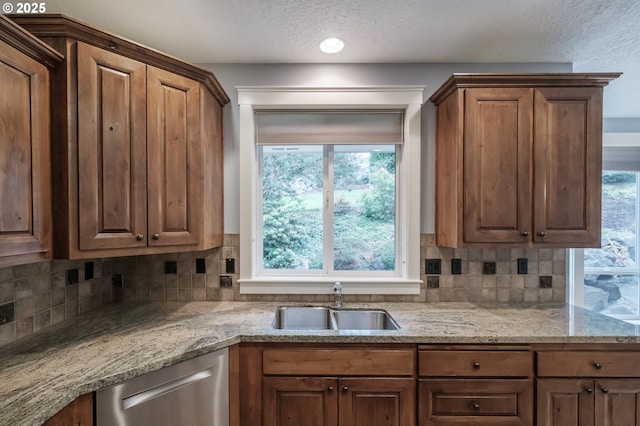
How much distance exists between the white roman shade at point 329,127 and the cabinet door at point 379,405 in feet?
4.87

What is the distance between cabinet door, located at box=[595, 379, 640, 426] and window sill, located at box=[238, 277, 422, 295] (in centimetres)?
100

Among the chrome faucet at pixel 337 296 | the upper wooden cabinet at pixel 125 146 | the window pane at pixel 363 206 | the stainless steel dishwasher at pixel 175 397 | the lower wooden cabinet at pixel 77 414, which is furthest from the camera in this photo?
the window pane at pixel 363 206

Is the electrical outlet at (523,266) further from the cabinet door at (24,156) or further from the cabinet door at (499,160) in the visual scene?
the cabinet door at (24,156)

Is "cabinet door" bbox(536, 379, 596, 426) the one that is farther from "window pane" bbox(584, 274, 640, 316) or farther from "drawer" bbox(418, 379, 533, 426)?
"window pane" bbox(584, 274, 640, 316)

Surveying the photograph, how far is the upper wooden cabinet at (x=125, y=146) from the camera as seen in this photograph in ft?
4.13

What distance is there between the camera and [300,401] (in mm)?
1473

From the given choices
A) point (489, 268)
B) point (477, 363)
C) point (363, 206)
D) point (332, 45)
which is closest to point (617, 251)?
point (489, 268)

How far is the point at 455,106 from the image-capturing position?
1755 millimetres

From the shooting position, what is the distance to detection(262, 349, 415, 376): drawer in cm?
146

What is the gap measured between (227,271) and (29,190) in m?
1.15

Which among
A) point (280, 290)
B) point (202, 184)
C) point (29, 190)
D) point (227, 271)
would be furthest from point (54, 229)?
→ point (280, 290)

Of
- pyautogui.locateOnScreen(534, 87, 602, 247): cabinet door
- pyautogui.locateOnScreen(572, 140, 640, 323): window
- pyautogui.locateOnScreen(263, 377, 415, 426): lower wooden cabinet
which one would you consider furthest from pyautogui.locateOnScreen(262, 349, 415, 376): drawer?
pyautogui.locateOnScreen(572, 140, 640, 323): window

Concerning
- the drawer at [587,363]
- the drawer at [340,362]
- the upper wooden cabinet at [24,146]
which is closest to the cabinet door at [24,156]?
the upper wooden cabinet at [24,146]

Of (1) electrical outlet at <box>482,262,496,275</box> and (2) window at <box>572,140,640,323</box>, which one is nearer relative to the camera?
(1) electrical outlet at <box>482,262,496,275</box>
